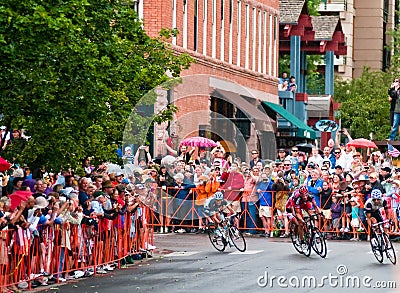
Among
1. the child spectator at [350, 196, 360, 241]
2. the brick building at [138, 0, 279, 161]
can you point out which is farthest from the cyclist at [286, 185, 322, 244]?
the brick building at [138, 0, 279, 161]

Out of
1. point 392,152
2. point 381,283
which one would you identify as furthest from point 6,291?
point 392,152

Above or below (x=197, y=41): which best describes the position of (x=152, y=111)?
below

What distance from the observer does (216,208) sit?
94.8ft

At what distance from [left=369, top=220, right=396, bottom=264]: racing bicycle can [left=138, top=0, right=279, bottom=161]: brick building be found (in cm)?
797

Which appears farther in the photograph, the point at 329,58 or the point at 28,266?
the point at 329,58

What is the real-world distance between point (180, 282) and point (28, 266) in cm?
277

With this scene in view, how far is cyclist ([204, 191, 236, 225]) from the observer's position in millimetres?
28266

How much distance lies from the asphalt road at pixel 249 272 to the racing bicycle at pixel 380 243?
0.22 m

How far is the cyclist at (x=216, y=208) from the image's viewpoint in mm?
28266

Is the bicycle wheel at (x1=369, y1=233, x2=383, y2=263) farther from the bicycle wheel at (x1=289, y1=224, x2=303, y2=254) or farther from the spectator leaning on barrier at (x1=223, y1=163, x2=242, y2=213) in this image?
the spectator leaning on barrier at (x1=223, y1=163, x2=242, y2=213)

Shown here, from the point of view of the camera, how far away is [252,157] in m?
33.9

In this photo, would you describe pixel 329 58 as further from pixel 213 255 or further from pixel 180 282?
pixel 180 282

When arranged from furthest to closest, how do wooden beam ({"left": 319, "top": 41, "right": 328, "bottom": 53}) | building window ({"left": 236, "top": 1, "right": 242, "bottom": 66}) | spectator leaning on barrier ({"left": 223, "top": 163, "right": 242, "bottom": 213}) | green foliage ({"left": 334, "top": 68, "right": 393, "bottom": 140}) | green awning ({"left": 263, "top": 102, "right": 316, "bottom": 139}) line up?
green foliage ({"left": 334, "top": 68, "right": 393, "bottom": 140}) → wooden beam ({"left": 319, "top": 41, "right": 328, "bottom": 53}) → green awning ({"left": 263, "top": 102, "right": 316, "bottom": 139}) → building window ({"left": 236, "top": 1, "right": 242, "bottom": 66}) → spectator leaning on barrier ({"left": 223, "top": 163, "right": 242, "bottom": 213})

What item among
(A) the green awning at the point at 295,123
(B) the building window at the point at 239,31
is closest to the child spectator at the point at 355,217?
(A) the green awning at the point at 295,123
